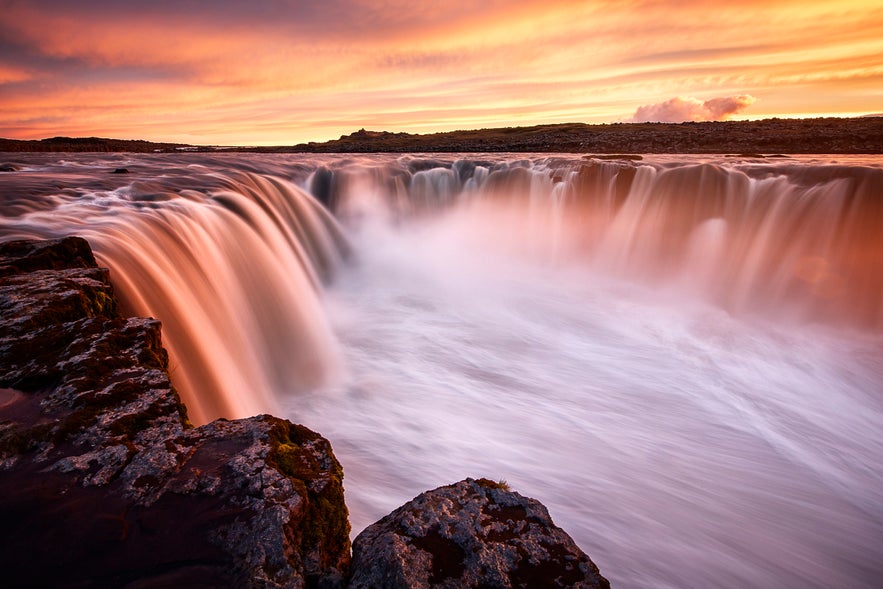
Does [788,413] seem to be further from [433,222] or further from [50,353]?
[433,222]

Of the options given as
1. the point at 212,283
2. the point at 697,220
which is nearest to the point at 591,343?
the point at 697,220

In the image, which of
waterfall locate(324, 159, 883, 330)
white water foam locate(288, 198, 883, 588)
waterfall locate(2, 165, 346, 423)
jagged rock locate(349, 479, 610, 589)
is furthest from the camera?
waterfall locate(324, 159, 883, 330)

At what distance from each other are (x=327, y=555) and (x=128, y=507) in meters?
0.73

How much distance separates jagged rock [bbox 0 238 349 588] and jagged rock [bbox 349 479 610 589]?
18 cm

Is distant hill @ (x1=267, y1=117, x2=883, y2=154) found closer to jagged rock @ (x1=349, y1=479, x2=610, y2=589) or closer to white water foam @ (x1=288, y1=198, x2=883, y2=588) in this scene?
white water foam @ (x1=288, y1=198, x2=883, y2=588)

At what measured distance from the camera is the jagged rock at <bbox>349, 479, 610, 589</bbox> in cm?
157

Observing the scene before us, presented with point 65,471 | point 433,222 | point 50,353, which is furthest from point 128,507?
point 433,222

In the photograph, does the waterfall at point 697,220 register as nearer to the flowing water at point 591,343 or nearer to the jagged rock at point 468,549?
the flowing water at point 591,343

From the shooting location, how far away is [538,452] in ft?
17.7

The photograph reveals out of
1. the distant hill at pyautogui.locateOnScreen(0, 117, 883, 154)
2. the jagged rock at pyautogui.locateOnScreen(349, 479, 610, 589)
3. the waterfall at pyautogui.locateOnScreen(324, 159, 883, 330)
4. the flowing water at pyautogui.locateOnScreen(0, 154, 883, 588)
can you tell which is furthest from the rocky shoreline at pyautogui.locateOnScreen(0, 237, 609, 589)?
the distant hill at pyautogui.locateOnScreen(0, 117, 883, 154)

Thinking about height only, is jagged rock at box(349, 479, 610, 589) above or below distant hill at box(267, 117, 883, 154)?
below

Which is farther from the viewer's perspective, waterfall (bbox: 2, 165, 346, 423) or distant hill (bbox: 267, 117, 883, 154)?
distant hill (bbox: 267, 117, 883, 154)

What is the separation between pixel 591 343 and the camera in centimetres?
841

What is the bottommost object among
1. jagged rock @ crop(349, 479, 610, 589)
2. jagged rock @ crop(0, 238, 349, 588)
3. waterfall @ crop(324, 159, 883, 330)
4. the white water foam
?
the white water foam
